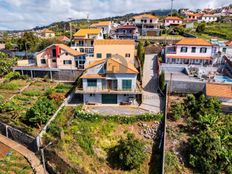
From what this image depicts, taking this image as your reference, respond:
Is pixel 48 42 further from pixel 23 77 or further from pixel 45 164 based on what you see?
pixel 45 164

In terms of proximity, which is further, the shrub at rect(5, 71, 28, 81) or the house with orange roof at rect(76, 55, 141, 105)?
the shrub at rect(5, 71, 28, 81)

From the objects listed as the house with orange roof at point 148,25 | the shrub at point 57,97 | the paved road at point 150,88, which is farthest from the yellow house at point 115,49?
the house with orange roof at point 148,25

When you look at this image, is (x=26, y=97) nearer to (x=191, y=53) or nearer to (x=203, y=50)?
(x=191, y=53)

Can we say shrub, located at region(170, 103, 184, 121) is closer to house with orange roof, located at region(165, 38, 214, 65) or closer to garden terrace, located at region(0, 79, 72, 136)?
garden terrace, located at region(0, 79, 72, 136)

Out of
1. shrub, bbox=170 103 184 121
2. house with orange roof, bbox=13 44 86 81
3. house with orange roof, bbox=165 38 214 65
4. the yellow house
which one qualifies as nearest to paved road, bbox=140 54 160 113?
shrub, bbox=170 103 184 121

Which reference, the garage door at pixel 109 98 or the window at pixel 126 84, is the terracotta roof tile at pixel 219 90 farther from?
the garage door at pixel 109 98

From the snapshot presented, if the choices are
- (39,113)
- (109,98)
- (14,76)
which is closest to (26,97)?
(39,113)
